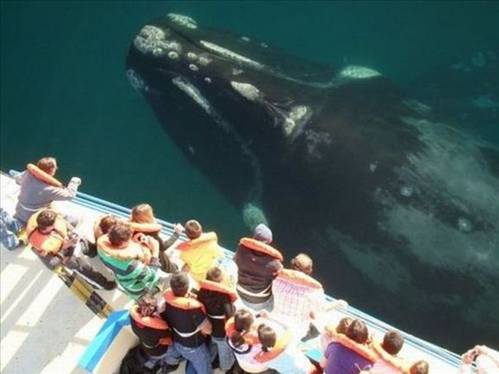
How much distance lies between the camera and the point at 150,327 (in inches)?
370

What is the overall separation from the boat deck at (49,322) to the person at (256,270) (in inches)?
41.8

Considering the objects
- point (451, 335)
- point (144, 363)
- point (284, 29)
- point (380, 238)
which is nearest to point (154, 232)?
point (144, 363)

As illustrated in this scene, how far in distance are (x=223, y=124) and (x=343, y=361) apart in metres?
9.81

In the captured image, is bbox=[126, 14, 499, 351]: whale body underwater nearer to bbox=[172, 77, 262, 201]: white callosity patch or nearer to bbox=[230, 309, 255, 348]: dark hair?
bbox=[172, 77, 262, 201]: white callosity patch

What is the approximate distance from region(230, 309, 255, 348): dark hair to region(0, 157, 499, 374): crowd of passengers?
0.05 ft

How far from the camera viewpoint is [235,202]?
18438 millimetres

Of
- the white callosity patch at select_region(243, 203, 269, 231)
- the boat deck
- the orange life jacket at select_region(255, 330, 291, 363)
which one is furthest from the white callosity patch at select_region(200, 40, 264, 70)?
the orange life jacket at select_region(255, 330, 291, 363)

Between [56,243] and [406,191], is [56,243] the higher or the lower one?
the lower one

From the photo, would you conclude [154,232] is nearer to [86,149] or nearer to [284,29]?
[86,149]

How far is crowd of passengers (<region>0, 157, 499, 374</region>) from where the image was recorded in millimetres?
8984

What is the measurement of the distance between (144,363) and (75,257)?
2024 millimetres

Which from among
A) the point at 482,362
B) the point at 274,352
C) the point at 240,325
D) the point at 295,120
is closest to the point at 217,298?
the point at 240,325

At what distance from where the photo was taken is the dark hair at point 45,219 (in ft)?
34.0

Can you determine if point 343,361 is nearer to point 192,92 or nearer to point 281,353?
point 281,353
